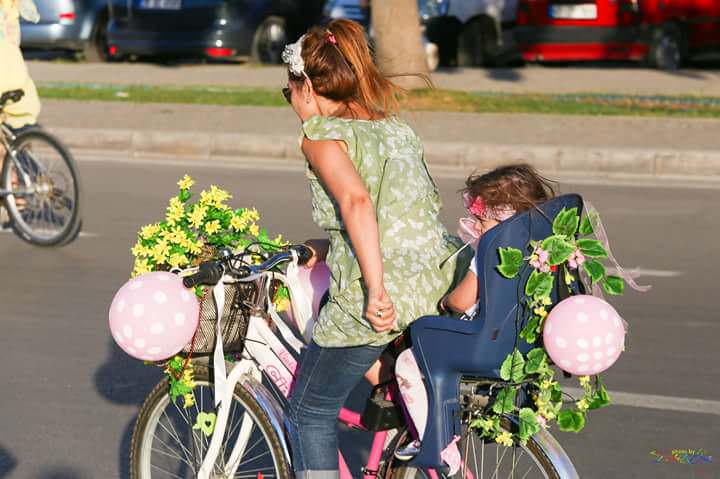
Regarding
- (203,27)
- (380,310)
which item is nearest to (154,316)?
(380,310)

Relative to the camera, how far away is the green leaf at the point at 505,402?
3082 millimetres

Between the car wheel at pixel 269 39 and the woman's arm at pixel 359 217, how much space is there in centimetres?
1454

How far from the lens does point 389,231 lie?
127 inches

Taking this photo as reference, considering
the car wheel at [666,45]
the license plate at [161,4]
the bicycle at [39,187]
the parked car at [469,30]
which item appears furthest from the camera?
the parked car at [469,30]

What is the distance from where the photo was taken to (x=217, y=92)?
1491 centimetres

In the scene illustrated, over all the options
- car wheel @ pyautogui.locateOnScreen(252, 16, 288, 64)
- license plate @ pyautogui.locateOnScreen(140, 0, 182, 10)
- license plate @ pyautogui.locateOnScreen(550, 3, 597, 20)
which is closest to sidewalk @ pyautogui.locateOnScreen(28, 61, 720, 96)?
car wheel @ pyautogui.locateOnScreen(252, 16, 288, 64)

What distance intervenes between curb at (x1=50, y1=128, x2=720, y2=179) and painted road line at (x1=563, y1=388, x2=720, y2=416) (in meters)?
5.19

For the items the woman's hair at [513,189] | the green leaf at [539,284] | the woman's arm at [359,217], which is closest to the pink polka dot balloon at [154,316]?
the woman's arm at [359,217]

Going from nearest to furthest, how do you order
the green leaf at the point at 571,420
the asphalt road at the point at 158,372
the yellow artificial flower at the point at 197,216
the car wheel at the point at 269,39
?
1. the green leaf at the point at 571,420
2. the yellow artificial flower at the point at 197,216
3. the asphalt road at the point at 158,372
4. the car wheel at the point at 269,39

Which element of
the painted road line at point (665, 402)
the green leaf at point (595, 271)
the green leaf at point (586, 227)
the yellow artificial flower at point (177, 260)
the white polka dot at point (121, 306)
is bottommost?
the painted road line at point (665, 402)

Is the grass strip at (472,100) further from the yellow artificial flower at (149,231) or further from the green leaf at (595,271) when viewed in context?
the green leaf at (595,271)

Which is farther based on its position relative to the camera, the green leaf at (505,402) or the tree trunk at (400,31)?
the tree trunk at (400,31)

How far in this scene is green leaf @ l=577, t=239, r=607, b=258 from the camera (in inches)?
119

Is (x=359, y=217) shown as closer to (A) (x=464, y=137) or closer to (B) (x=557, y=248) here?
(B) (x=557, y=248)
